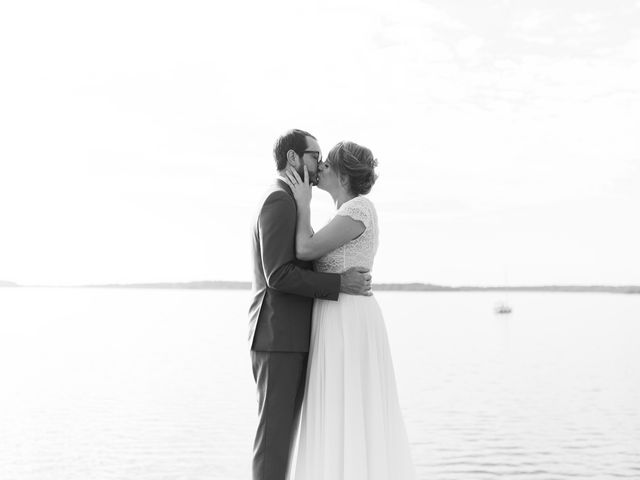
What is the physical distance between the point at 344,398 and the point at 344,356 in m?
0.24

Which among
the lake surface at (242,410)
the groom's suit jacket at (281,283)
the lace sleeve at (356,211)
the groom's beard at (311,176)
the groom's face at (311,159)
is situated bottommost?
the lake surface at (242,410)

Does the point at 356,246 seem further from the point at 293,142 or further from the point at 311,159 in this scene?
the point at 293,142

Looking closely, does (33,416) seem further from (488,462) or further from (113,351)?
(113,351)

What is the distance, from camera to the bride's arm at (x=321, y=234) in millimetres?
4562

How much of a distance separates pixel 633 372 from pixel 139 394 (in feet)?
54.0

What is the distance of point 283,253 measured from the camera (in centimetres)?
451

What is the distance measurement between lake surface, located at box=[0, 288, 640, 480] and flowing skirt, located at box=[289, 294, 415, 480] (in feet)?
24.5

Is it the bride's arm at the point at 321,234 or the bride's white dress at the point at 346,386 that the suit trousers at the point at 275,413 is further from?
the bride's arm at the point at 321,234

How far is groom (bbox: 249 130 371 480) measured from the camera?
178 inches

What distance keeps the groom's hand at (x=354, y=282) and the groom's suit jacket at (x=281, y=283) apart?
0.06 metres

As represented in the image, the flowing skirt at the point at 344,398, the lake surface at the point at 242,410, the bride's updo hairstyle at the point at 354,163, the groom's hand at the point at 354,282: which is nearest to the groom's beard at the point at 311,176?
the bride's updo hairstyle at the point at 354,163

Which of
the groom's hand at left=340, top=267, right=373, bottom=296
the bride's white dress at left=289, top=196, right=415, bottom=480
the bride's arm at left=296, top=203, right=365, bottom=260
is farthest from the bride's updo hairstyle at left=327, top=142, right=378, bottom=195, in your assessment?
the groom's hand at left=340, top=267, right=373, bottom=296

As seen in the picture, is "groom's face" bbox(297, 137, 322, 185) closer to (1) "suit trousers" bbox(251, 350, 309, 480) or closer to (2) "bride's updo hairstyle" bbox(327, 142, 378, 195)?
(2) "bride's updo hairstyle" bbox(327, 142, 378, 195)

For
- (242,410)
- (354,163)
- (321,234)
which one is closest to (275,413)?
(321,234)
